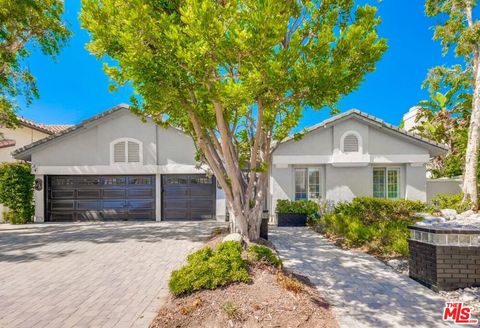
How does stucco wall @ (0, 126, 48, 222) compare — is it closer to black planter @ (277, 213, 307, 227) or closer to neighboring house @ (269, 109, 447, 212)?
neighboring house @ (269, 109, 447, 212)

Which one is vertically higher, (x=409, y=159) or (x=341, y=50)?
(x=341, y=50)

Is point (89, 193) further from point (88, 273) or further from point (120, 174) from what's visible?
point (88, 273)

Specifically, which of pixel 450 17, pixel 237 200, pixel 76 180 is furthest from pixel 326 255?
pixel 450 17

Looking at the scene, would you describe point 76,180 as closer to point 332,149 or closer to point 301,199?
point 301,199

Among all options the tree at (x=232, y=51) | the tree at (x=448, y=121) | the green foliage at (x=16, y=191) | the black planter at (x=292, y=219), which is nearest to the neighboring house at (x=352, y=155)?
the black planter at (x=292, y=219)

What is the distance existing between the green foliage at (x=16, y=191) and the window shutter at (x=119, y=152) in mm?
4790

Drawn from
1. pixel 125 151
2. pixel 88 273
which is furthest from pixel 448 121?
pixel 88 273

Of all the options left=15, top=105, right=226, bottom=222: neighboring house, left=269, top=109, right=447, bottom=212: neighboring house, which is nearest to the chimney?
left=269, top=109, right=447, bottom=212: neighboring house

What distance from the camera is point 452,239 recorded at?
569 cm

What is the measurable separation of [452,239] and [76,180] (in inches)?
655

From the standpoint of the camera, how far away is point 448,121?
69.7 ft

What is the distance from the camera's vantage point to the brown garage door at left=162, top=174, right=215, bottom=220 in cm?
1616

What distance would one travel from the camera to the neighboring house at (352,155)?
1498cm

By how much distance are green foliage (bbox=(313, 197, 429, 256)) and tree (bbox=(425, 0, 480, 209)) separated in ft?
10.4
